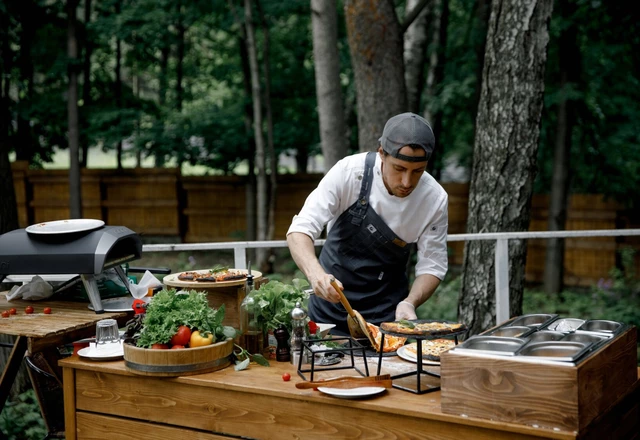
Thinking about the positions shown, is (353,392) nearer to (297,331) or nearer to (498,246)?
(297,331)

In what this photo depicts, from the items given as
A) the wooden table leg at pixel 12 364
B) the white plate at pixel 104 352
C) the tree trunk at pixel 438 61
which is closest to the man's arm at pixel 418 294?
the white plate at pixel 104 352

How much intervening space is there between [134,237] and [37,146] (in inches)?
475

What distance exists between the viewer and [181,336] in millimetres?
2857

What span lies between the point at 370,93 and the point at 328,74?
0.72 meters

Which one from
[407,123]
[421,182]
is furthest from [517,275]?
[407,123]

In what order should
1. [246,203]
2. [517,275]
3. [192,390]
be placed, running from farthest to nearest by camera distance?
[246,203] → [517,275] → [192,390]

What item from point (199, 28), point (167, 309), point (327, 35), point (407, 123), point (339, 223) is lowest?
point (167, 309)

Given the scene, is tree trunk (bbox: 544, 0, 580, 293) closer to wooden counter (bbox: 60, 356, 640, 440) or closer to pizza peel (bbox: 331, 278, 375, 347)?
pizza peel (bbox: 331, 278, 375, 347)

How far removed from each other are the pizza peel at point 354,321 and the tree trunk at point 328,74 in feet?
12.8

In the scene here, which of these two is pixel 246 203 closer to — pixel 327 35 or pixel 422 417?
pixel 327 35

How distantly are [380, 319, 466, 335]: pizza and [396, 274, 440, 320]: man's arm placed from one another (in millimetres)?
540

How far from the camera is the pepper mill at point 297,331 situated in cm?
292

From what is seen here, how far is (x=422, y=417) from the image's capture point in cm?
240

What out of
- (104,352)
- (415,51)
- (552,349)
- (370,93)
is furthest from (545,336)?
(415,51)
